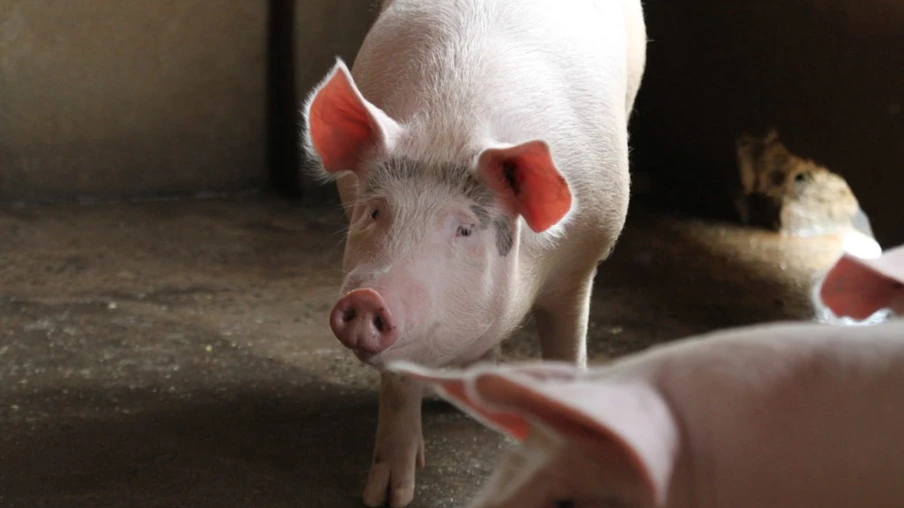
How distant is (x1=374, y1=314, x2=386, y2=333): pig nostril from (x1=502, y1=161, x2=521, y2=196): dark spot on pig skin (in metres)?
0.43

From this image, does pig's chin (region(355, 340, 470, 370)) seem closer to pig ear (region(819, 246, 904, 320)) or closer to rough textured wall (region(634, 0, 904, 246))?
pig ear (region(819, 246, 904, 320))

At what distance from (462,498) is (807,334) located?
172 cm

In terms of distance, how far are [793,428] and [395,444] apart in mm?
1757

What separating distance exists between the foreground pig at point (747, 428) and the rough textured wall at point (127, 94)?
14.3 feet

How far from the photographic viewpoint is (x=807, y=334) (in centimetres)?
118

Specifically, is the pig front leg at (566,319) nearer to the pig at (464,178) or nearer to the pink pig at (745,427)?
the pig at (464,178)

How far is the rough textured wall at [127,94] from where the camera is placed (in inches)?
197

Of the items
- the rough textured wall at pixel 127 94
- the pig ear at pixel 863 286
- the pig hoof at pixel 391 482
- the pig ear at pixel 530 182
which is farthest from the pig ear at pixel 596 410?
the rough textured wall at pixel 127 94

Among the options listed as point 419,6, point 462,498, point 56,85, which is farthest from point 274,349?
point 56,85

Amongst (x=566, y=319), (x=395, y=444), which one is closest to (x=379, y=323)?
(x=395, y=444)

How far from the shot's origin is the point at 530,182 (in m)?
2.32

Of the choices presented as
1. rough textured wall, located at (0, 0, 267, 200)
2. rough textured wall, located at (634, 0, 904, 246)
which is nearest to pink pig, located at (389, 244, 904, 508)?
rough textured wall, located at (634, 0, 904, 246)

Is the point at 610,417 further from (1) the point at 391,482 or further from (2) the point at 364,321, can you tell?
(1) the point at 391,482

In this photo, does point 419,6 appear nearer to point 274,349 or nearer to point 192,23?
point 274,349
